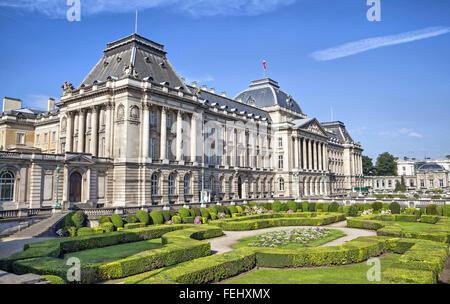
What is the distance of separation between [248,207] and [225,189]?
45.3ft

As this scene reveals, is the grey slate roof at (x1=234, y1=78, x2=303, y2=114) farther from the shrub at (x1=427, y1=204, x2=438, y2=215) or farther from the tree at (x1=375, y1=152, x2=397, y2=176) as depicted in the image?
the tree at (x1=375, y1=152, x2=397, y2=176)

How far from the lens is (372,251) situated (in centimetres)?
2173

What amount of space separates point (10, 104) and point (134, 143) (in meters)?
40.3

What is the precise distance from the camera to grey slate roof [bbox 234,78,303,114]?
8694 cm

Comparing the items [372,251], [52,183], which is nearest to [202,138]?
[52,183]

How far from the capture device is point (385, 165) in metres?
152

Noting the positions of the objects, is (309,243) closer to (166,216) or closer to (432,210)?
(166,216)

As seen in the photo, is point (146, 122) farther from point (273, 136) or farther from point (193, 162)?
point (273, 136)

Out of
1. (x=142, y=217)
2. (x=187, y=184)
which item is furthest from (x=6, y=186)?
(x=187, y=184)

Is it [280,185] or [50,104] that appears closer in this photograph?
[50,104]

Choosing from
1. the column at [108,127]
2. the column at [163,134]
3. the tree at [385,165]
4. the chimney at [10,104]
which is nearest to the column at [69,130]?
the column at [108,127]

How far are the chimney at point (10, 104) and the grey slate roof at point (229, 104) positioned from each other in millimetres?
37230

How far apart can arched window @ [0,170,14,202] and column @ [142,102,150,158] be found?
51.0ft

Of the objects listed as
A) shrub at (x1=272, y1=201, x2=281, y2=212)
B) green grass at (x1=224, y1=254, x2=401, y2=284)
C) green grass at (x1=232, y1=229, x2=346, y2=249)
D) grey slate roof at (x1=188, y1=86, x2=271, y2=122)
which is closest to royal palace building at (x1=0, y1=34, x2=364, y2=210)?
grey slate roof at (x1=188, y1=86, x2=271, y2=122)
